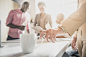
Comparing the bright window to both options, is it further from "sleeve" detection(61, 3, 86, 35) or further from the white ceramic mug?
the white ceramic mug

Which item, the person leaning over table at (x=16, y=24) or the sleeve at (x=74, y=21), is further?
the person leaning over table at (x=16, y=24)

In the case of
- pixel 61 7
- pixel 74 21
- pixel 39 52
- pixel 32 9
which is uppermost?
pixel 61 7

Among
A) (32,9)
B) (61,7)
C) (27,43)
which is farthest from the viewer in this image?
(61,7)

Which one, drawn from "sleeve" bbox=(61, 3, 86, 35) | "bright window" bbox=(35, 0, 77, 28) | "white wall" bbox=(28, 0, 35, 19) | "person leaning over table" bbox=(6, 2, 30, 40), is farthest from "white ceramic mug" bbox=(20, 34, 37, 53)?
"bright window" bbox=(35, 0, 77, 28)

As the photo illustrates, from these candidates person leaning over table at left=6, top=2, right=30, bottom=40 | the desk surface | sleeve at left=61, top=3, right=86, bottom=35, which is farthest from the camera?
person leaning over table at left=6, top=2, right=30, bottom=40

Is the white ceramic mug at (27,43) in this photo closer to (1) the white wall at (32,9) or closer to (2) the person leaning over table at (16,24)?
(2) the person leaning over table at (16,24)

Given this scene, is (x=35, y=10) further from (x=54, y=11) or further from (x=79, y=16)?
(x=79, y=16)

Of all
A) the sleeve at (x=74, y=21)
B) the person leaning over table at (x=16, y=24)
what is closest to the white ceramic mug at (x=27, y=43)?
the sleeve at (x=74, y=21)

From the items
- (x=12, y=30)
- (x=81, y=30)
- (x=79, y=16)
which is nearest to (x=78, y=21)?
(x=79, y=16)

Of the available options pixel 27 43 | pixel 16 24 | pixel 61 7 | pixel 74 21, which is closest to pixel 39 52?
pixel 27 43

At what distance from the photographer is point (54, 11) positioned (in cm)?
298

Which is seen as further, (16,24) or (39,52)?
(16,24)

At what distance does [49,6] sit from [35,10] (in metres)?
0.67

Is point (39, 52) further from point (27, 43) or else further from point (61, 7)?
point (61, 7)
